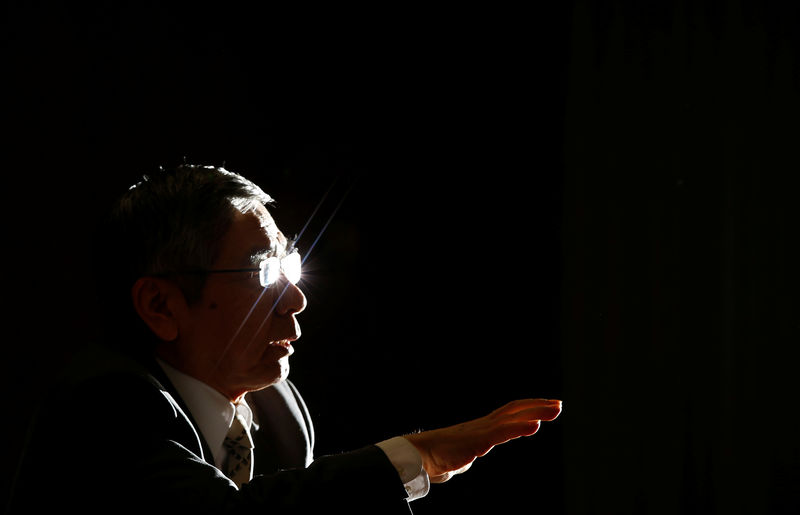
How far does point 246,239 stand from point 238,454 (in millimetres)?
408

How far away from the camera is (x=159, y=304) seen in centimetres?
121

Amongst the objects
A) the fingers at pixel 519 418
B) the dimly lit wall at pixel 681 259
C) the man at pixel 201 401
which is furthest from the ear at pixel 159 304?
the dimly lit wall at pixel 681 259

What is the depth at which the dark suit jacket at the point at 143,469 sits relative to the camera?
3.04 ft

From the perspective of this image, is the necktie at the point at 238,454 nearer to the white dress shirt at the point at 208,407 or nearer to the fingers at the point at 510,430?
the white dress shirt at the point at 208,407

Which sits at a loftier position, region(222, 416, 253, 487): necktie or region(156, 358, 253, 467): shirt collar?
region(156, 358, 253, 467): shirt collar

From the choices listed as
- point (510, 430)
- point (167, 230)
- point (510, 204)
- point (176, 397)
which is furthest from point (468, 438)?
point (510, 204)

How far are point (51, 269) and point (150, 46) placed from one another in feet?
2.69

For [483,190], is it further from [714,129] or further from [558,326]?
[714,129]

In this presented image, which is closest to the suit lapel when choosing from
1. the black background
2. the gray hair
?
the gray hair

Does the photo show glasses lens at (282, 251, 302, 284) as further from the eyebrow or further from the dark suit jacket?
the dark suit jacket

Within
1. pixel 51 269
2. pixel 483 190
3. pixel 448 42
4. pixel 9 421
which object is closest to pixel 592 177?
pixel 483 190

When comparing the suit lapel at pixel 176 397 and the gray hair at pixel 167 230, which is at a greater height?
the gray hair at pixel 167 230

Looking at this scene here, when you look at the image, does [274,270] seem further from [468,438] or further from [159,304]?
[468,438]

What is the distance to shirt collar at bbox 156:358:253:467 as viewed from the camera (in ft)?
3.97
